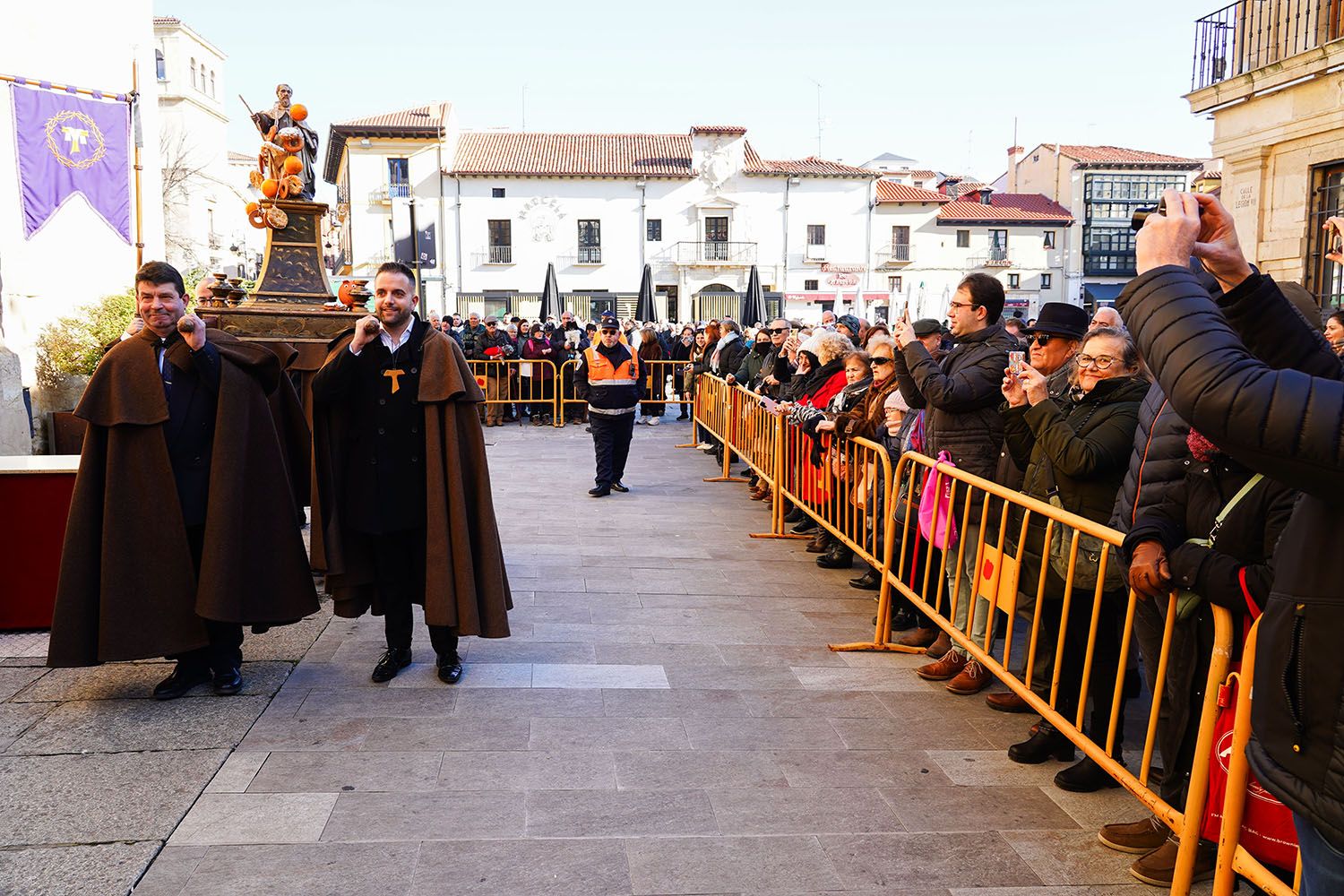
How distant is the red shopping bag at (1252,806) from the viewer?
2.53 meters

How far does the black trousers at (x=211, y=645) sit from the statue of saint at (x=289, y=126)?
360 centimetres

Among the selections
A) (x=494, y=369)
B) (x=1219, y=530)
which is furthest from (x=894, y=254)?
(x=1219, y=530)

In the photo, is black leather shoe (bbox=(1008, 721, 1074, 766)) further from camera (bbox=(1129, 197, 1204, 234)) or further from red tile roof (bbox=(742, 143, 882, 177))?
red tile roof (bbox=(742, 143, 882, 177))

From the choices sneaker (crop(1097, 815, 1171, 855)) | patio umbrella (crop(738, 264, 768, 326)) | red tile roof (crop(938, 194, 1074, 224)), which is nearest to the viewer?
sneaker (crop(1097, 815, 1171, 855))

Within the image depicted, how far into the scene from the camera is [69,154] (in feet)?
37.9

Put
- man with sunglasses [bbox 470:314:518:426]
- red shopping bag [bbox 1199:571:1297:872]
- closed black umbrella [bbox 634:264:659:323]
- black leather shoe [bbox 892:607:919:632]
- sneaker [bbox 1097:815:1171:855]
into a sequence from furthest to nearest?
closed black umbrella [bbox 634:264:659:323], man with sunglasses [bbox 470:314:518:426], black leather shoe [bbox 892:607:919:632], sneaker [bbox 1097:815:1171:855], red shopping bag [bbox 1199:571:1297:872]

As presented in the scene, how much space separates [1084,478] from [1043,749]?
3.61 feet

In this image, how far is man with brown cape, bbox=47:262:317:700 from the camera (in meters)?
Result: 4.48


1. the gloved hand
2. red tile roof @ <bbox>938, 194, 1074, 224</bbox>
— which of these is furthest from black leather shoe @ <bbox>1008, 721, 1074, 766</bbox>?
red tile roof @ <bbox>938, 194, 1074, 224</bbox>

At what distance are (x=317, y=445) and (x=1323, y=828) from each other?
435 cm

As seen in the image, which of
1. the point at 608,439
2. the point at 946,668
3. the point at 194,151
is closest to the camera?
the point at 946,668

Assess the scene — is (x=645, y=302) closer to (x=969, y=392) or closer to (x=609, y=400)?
(x=609, y=400)

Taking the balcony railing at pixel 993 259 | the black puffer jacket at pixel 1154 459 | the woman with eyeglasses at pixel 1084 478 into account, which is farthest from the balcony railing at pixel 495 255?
the black puffer jacket at pixel 1154 459

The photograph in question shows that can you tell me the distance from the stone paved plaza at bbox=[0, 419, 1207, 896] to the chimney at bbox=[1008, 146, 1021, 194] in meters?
62.0
